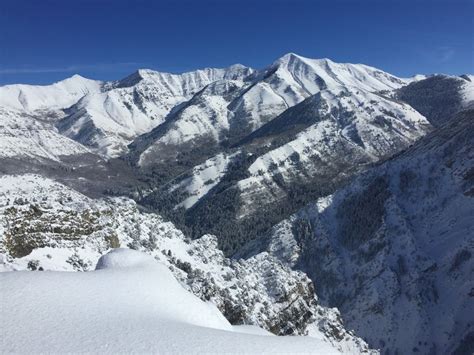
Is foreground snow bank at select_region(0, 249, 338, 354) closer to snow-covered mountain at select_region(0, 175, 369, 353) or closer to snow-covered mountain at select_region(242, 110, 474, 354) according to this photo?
snow-covered mountain at select_region(0, 175, 369, 353)

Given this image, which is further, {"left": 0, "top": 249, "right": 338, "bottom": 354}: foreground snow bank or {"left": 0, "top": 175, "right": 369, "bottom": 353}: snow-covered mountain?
{"left": 0, "top": 175, "right": 369, "bottom": 353}: snow-covered mountain

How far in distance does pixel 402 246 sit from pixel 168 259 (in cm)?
8240

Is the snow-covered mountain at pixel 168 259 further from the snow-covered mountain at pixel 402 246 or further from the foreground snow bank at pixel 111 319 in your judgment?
the snow-covered mountain at pixel 402 246

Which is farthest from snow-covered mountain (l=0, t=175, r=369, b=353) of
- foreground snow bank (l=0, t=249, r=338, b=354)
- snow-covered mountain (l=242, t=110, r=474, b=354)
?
snow-covered mountain (l=242, t=110, r=474, b=354)

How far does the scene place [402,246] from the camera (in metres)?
127

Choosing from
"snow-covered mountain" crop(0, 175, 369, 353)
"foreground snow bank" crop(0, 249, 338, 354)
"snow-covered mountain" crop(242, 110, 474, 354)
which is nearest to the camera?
"foreground snow bank" crop(0, 249, 338, 354)

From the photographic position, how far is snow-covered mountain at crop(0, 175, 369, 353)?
2093 inches

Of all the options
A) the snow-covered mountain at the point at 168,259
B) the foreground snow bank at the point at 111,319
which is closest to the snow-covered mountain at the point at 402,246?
the snow-covered mountain at the point at 168,259

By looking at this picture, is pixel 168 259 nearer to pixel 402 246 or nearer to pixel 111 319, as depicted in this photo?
pixel 111 319

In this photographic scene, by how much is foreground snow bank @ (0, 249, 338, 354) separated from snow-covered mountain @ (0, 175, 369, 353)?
2758cm

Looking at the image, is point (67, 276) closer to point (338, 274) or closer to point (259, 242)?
point (338, 274)

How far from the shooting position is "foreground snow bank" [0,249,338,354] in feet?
55.9

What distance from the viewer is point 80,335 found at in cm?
1758

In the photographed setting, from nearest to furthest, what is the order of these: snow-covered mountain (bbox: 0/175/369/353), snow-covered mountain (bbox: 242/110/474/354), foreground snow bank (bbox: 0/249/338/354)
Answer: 1. foreground snow bank (bbox: 0/249/338/354)
2. snow-covered mountain (bbox: 0/175/369/353)
3. snow-covered mountain (bbox: 242/110/474/354)
